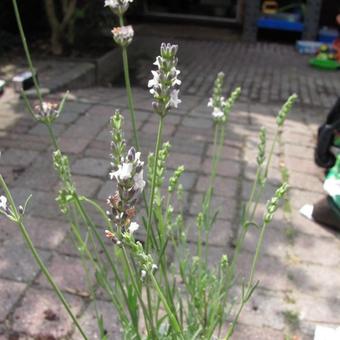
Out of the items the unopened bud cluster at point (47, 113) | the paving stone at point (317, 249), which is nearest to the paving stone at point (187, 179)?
the paving stone at point (317, 249)

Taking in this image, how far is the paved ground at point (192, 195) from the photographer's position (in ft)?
7.83

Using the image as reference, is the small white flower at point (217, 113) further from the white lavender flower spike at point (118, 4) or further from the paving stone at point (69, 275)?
the paving stone at point (69, 275)

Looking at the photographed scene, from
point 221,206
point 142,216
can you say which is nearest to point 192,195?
point 221,206

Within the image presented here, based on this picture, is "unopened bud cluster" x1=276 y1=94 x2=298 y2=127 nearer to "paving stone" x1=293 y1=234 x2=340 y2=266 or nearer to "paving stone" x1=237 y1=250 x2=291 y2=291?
"paving stone" x1=237 y1=250 x2=291 y2=291

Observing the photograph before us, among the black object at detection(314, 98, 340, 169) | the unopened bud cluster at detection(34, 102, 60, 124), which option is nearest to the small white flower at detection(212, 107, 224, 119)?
the unopened bud cluster at detection(34, 102, 60, 124)

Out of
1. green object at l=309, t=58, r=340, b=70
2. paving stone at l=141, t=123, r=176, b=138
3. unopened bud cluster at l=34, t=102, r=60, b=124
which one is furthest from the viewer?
green object at l=309, t=58, r=340, b=70

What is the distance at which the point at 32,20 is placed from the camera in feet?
27.0

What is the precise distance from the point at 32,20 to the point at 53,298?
6631 millimetres

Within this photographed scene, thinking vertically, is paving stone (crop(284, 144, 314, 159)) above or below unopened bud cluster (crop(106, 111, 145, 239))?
below

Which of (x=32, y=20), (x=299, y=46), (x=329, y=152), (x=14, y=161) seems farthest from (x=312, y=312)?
(x=299, y=46)

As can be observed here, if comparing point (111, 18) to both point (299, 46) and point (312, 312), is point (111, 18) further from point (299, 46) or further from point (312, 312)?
point (312, 312)

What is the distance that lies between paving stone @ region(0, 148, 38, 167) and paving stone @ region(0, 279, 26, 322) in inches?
53.6

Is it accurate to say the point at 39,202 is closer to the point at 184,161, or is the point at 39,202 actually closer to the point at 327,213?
the point at 184,161

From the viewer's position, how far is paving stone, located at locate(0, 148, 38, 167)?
146 inches
